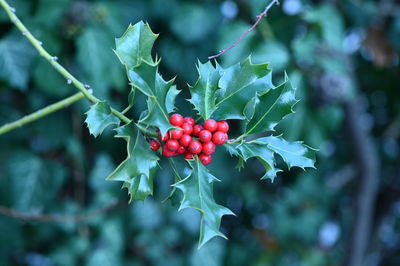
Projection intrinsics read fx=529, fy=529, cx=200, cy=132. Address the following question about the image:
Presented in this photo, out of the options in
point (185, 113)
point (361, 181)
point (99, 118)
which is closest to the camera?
point (99, 118)

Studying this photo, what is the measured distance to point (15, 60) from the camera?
1.30m

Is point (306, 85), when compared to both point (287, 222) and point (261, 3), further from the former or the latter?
point (287, 222)

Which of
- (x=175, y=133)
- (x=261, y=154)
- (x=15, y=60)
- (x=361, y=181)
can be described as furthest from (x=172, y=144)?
(x=361, y=181)

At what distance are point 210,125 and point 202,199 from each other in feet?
0.32

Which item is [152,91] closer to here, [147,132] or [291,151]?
[147,132]

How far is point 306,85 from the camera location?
1.50 m

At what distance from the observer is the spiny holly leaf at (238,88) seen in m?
0.72

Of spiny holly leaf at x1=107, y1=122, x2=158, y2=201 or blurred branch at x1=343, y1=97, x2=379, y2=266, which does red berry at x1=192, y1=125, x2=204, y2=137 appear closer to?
spiny holly leaf at x1=107, y1=122, x2=158, y2=201

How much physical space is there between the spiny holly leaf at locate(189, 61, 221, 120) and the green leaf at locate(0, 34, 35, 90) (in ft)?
2.38

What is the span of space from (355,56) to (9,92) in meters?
1.20

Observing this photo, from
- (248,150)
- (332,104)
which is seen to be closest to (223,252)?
(332,104)

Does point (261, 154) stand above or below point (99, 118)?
below

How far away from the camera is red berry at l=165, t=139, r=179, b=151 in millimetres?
650

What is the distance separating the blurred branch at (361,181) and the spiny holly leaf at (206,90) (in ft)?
4.42
